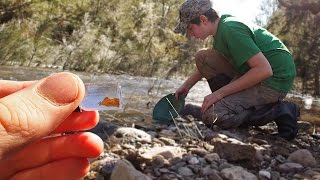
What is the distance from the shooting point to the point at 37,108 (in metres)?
0.88

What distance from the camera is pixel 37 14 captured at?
13258 millimetres

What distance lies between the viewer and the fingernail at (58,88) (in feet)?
2.93

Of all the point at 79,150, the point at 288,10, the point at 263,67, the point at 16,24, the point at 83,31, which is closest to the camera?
the point at 79,150

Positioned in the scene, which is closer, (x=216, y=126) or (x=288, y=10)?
(x=216, y=126)

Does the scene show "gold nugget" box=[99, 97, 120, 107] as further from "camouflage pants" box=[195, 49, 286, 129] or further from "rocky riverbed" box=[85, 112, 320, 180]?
"camouflage pants" box=[195, 49, 286, 129]

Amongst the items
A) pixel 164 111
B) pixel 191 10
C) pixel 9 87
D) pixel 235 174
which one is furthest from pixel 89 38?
pixel 9 87

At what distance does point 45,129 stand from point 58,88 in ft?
0.33

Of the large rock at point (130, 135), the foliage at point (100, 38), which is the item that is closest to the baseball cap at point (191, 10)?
the large rock at point (130, 135)

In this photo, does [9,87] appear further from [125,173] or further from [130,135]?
[130,135]

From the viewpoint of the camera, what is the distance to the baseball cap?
3.65 meters

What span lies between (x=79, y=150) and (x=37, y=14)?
1310 cm

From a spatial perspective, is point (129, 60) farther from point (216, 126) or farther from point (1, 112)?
point (1, 112)

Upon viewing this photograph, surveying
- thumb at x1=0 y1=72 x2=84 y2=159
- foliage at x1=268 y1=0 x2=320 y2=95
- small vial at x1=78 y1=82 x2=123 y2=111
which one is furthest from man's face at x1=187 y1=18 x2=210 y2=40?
foliage at x1=268 y1=0 x2=320 y2=95

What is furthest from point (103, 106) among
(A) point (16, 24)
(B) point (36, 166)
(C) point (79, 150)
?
(A) point (16, 24)
